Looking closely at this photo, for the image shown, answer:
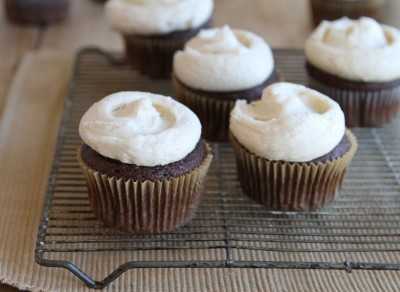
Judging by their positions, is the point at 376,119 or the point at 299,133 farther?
the point at 376,119

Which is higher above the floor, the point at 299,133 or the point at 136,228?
the point at 299,133

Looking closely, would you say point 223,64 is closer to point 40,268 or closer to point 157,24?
point 157,24

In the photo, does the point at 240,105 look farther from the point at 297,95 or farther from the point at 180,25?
the point at 180,25

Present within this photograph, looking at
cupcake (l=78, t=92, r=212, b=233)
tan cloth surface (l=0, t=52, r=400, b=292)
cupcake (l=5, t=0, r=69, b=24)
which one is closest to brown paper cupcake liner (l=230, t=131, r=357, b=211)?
cupcake (l=78, t=92, r=212, b=233)

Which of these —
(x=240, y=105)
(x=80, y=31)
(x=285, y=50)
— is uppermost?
(x=240, y=105)

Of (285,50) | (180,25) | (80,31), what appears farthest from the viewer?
(80,31)

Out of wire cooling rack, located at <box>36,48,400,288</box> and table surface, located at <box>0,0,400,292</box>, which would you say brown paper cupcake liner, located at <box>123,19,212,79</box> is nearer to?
table surface, located at <box>0,0,400,292</box>

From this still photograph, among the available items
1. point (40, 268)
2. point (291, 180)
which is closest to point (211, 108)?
point (291, 180)

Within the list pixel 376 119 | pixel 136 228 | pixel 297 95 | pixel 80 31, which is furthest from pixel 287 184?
pixel 80 31
